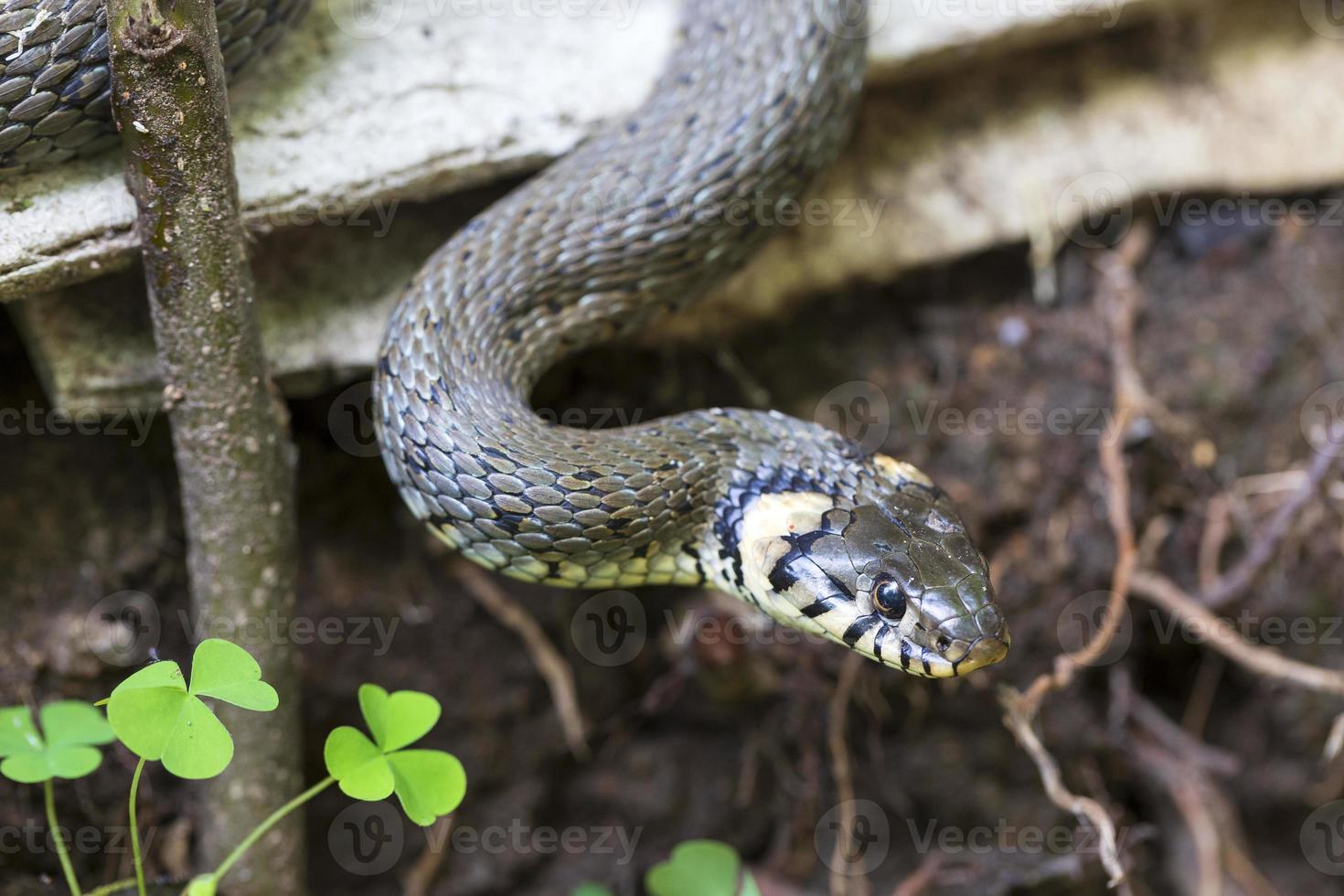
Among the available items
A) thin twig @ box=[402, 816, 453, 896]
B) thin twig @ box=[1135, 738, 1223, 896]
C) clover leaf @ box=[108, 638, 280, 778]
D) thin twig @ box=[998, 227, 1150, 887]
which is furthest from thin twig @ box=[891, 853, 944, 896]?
clover leaf @ box=[108, 638, 280, 778]

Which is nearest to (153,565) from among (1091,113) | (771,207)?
(771,207)

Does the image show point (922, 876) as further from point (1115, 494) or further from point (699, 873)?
point (1115, 494)

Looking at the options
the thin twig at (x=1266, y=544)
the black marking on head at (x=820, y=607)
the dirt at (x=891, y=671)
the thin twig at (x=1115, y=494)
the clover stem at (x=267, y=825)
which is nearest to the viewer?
the clover stem at (x=267, y=825)

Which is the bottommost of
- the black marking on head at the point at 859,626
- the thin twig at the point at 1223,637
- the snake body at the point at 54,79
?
the thin twig at the point at 1223,637

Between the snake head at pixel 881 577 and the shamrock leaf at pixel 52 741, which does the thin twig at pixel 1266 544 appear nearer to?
the snake head at pixel 881 577

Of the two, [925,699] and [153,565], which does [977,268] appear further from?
[153,565]

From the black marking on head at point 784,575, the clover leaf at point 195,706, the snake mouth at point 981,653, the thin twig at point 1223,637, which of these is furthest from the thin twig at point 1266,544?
the clover leaf at point 195,706
